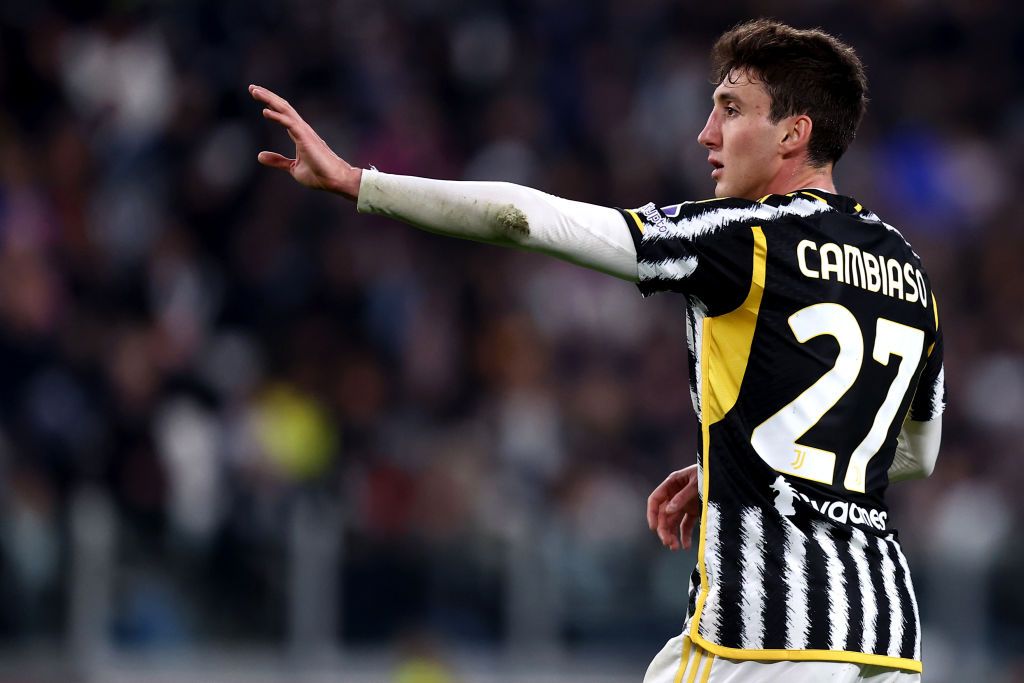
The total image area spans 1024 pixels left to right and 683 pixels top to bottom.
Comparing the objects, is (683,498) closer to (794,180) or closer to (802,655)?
(802,655)

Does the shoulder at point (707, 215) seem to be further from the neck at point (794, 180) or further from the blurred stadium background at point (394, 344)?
the blurred stadium background at point (394, 344)

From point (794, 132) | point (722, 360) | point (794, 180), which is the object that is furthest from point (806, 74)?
point (722, 360)

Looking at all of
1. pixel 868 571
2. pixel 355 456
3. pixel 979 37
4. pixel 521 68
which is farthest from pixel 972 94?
pixel 868 571

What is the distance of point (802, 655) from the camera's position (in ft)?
11.2

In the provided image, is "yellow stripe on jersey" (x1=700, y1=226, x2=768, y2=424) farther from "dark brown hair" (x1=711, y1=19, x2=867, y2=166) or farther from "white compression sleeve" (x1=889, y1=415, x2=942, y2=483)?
"white compression sleeve" (x1=889, y1=415, x2=942, y2=483)

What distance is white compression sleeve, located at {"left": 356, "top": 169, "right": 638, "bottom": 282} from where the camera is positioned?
330cm

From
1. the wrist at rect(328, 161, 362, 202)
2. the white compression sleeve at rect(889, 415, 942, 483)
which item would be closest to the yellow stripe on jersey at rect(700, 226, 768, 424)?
the white compression sleeve at rect(889, 415, 942, 483)

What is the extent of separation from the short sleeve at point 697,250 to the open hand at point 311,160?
22.6 inches

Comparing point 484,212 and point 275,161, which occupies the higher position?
point 275,161

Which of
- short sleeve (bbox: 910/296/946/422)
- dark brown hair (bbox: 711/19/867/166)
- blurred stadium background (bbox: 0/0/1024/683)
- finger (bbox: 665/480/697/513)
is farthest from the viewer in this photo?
blurred stadium background (bbox: 0/0/1024/683)

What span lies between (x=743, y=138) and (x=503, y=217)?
63cm

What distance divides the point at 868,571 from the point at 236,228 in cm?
859

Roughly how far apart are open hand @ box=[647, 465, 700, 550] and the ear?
811 mm

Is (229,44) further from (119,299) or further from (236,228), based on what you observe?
(119,299)
